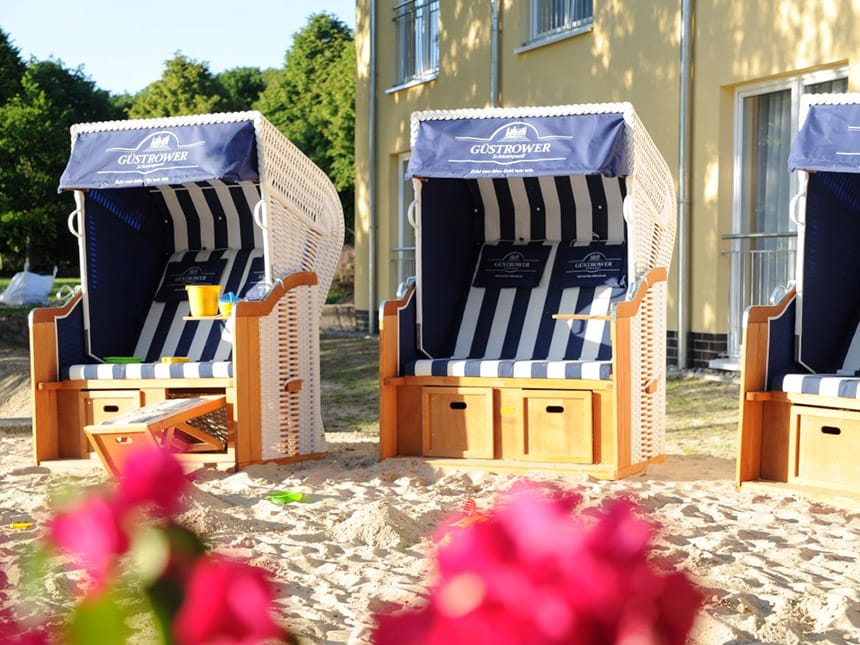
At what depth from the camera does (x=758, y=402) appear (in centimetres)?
577

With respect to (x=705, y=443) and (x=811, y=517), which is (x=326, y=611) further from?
(x=705, y=443)

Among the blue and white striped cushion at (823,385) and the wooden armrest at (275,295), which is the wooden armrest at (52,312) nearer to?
the wooden armrest at (275,295)

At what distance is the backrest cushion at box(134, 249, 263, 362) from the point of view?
758 centimetres

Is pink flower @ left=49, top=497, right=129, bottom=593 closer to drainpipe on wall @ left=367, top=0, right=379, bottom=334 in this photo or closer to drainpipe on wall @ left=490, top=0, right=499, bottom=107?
drainpipe on wall @ left=490, top=0, right=499, bottom=107

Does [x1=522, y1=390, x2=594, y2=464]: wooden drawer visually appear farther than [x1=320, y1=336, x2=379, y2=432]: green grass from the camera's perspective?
No

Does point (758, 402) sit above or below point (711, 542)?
above

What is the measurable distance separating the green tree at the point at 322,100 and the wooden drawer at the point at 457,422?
27877mm

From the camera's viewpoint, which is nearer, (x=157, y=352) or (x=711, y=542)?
(x=711, y=542)

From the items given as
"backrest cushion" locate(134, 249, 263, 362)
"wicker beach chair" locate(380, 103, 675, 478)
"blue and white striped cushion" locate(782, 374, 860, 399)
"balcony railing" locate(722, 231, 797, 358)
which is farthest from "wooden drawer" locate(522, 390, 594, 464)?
"balcony railing" locate(722, 231, 797, 358)

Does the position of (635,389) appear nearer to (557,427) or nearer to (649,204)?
(557,427)

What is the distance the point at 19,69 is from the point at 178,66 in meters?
14.8

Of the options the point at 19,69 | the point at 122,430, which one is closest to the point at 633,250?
the point at 122,430

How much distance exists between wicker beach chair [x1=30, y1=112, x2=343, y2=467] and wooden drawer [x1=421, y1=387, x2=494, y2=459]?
2.58ft

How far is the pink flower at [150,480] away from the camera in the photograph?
0.58 metres
